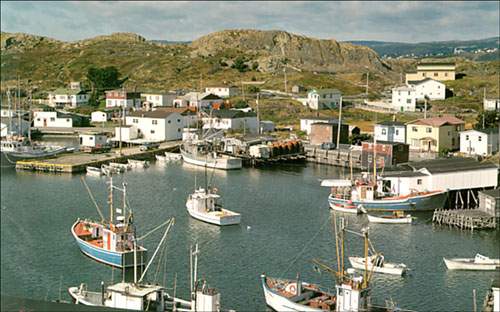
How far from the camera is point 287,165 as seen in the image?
15.4 m

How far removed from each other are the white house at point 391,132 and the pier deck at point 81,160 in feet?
15.4

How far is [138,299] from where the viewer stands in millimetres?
5859

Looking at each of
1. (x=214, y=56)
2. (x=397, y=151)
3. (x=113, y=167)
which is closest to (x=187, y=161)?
(x=113, y=167)

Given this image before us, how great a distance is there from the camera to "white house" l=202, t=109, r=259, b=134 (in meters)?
19.0

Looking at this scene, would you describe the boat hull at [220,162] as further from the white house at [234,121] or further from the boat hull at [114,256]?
the boat hull at [114,256]

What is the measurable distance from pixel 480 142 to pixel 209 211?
282 inches

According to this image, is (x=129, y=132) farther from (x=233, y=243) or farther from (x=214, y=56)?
(x=214, y=56)

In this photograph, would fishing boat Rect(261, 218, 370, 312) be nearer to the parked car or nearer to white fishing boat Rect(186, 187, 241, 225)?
white fishing boat Rect(186, 187, 241, 225)

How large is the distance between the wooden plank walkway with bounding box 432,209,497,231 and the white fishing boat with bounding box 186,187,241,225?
2880 millimetres

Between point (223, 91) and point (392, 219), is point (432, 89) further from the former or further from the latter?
point (392, 219)

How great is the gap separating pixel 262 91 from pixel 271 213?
14.7m

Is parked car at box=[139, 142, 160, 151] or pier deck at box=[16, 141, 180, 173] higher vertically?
parked car at box=[139, 142, 160, 151]

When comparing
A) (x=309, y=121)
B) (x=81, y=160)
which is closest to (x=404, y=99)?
(x=309, y=121)

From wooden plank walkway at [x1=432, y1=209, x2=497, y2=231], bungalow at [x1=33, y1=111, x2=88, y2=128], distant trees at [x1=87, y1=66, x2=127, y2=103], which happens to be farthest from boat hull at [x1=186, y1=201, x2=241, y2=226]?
distant trees at [x1=87, y1=66, x2=127, y2=103]
